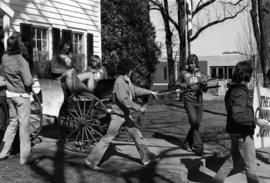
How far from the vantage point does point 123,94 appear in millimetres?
6711

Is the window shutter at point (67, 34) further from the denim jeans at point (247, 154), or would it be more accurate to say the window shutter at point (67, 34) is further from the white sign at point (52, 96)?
the denim jeans at point (247, 154)

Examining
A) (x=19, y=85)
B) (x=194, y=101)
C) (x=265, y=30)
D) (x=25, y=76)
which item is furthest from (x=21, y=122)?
(x=265, y=30)

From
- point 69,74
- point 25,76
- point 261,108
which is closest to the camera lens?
point 25,76

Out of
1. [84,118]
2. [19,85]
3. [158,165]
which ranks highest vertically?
[19,85]

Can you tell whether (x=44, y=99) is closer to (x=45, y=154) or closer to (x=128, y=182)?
(x=45, y=154)

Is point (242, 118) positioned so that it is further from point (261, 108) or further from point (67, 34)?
point (67, 34)

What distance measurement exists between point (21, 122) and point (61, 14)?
8754 mm

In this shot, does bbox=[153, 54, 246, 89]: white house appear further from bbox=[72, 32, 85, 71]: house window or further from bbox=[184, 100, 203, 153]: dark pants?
bbox=[184, 100, 203, 153]: dark pants

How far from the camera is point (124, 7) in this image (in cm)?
2550

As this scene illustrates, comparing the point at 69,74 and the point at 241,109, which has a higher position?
the point at 69,74

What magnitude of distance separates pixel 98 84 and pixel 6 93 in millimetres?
2126

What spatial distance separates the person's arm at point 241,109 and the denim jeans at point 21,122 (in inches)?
117

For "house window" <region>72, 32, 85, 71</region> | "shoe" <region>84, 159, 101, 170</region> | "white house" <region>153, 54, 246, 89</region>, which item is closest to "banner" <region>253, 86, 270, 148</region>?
"shoe" <region>84, 159, 101, 170</region>

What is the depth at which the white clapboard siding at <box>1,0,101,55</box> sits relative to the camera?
1314 centimetres
